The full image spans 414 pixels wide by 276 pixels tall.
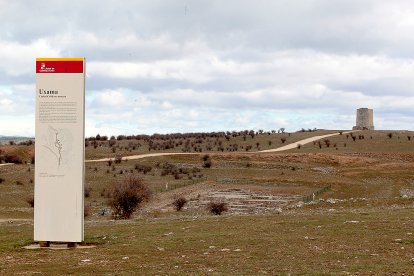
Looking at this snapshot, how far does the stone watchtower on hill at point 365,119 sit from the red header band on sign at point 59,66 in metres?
109

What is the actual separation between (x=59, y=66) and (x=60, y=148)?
223 cm

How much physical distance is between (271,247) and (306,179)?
136ft

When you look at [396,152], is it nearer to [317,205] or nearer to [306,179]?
[306,179]

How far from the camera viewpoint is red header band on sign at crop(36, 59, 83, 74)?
17562mm

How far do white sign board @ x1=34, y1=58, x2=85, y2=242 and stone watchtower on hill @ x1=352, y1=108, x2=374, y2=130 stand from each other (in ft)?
358

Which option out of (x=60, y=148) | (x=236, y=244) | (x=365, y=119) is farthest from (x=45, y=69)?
(x=365, y=119)

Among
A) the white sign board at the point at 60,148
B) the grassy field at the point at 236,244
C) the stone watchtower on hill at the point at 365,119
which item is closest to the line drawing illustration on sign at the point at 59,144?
the white sign board at the point at 60,148

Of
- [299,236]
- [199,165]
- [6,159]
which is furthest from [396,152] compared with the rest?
[299,236]

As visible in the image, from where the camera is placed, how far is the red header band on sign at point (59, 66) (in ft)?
57.6

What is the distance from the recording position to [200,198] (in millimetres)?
46000

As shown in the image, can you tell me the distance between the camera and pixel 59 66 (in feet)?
58.0

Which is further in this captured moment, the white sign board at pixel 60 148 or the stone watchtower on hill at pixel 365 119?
the stone watchtower on hill at pixel 365 119

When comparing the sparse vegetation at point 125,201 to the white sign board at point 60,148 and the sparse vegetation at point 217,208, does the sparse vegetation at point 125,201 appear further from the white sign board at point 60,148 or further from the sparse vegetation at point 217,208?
the white sign board at point 60,148

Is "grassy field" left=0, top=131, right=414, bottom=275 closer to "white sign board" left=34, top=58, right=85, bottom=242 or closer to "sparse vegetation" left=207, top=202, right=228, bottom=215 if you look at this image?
"white sign board" left=34, top=58, right=85, bottom=242
